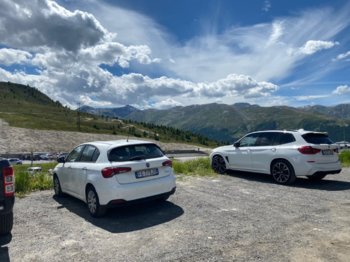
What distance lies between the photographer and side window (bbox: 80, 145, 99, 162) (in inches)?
308

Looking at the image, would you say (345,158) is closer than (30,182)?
No

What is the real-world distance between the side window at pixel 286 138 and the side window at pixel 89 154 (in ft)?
21.4

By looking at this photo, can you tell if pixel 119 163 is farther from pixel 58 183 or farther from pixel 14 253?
pixel 58 183

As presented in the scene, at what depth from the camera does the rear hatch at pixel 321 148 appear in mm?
10328

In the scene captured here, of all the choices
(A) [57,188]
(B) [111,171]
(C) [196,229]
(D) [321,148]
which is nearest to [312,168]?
(D) [321,148]

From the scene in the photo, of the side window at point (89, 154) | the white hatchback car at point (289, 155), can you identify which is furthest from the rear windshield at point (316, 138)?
the side window at point (89, 154)

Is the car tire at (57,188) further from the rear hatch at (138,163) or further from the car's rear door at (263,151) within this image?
the car's rear door at (263,151)

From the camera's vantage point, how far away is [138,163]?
739 centimetres

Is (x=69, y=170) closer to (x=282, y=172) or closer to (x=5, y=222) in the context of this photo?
(x=5, y=222)

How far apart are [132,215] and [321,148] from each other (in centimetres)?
657

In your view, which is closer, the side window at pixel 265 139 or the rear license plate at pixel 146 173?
the rear license plate at pixel 146 173

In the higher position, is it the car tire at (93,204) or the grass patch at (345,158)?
the grass patch at (345,158)

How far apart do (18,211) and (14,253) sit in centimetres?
294

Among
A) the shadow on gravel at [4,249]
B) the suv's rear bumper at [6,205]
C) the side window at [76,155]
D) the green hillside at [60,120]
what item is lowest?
the shadow on gravel at [4,249]
